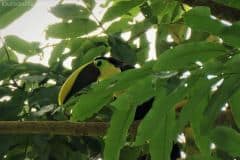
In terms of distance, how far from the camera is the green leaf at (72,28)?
1.56 meters

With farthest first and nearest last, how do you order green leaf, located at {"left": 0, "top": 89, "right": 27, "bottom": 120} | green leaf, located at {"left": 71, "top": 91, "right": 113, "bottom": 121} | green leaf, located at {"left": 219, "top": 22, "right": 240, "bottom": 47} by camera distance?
green leaf, located at {"left": 0, "top": 89, "right": 27, "bottom": 120}
green leaf, located at {"left": 71, "top": 91, "right": 113, "bottom": 121}
green leaf, located at {"left": 219, "top": 22, "right": 240, "bottom": 47}

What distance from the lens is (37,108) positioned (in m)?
1.57

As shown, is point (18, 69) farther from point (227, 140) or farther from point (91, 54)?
point (227, 140)

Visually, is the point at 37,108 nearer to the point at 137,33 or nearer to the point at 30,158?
the point at 30,158

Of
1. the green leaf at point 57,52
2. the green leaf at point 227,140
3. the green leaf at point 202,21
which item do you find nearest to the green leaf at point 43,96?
the green leaf at point 57,52

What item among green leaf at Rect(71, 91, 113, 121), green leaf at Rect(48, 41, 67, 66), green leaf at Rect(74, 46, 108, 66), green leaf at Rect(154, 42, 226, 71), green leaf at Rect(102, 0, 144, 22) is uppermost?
green leaf at Rect(48, 41, 67, 66)

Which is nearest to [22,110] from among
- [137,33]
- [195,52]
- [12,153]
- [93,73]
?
[12,153]

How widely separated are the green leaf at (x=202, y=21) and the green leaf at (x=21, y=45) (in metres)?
0.91

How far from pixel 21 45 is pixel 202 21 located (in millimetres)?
955

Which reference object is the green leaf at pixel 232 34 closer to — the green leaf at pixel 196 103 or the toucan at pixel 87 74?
the green leaf at pixel 196 103

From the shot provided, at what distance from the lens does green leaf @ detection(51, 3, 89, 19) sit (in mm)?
1551

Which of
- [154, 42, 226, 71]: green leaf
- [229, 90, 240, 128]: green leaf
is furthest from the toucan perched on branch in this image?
[154, 42, 226, 71]: green leaf

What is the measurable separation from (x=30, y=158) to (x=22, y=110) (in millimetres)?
173

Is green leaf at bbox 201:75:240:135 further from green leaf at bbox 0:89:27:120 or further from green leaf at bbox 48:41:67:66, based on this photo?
green leaf at bbox 48:41:67:66
